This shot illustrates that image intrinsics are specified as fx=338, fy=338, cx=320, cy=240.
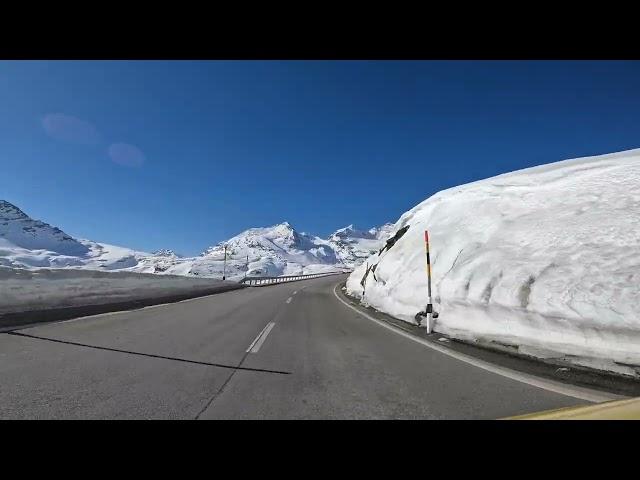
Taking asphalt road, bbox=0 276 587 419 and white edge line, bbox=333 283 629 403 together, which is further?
white edge line, bbox=333 283 629 403

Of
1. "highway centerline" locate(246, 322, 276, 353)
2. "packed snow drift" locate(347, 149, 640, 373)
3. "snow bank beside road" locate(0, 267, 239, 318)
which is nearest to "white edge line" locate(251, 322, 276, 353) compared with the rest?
"highway centerline" locate(246, 322, 276, 353)

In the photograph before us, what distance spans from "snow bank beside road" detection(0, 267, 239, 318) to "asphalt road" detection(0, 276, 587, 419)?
3.21 metres

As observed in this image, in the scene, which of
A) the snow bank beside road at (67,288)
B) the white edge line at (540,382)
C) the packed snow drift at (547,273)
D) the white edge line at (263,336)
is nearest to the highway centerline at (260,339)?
the white edge line at (263,336)

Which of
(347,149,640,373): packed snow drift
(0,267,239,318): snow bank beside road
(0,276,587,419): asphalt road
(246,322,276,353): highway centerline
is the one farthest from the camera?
(0,267,239,318): snow bank beside road

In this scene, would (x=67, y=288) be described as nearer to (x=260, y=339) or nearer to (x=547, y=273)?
(x=260, y=339)

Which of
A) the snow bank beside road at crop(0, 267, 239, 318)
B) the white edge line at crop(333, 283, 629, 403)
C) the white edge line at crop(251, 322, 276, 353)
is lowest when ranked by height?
the white edge line at crop(251, 322, 276, 353)

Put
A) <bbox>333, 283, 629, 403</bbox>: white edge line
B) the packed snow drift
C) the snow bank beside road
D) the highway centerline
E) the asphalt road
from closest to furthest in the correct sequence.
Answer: the asphalt road → <bbox>333, 283, 629, 403</bbox>: white edge line → the packed snow drift → the highway centerline → the snow bank beside road

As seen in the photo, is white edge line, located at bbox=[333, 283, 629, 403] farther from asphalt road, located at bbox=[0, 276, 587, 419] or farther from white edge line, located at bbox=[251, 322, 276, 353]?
white edge line, located at bbox=[251, 322, 276, 353]

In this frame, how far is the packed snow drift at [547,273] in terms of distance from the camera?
18.1 feet

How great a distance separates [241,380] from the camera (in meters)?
4.71

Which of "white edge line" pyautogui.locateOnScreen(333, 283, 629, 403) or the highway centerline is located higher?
"white edge line" pyautogui.locateOnScreen(333, 283, 629, 403)

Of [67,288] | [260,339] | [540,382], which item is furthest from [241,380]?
[67,288]

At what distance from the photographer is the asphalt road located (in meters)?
3.59
